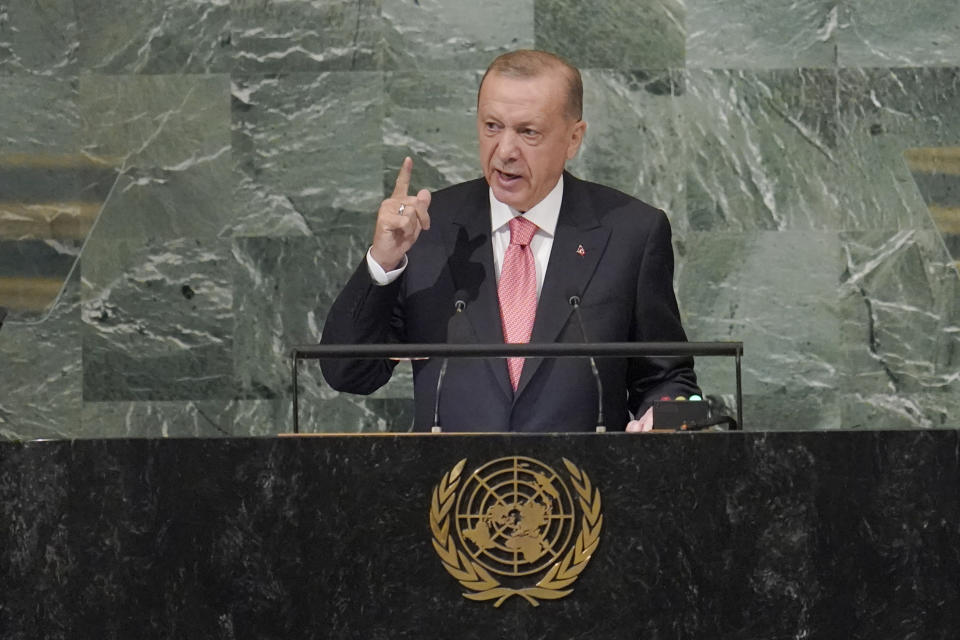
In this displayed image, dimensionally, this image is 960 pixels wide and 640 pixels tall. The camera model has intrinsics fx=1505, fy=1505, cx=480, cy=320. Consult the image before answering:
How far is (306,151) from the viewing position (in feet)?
18.2

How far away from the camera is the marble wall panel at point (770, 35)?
5492 millimetres

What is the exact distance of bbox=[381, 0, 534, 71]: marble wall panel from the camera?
217 inches

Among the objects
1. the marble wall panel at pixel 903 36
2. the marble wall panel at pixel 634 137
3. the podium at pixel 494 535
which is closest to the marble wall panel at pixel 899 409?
the marble wall panel at pixel 634 137

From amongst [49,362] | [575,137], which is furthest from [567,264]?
[49,362]

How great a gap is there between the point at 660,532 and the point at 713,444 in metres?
0.18

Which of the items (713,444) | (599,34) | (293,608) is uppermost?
(599,34)

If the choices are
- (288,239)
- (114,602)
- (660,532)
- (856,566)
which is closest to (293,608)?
(114,602)

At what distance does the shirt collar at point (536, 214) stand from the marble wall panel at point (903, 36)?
2.25 metres

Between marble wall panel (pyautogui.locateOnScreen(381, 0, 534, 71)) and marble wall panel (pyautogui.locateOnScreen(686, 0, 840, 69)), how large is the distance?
0.67 m

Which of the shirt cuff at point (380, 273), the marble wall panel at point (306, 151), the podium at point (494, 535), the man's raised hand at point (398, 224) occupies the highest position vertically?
the marble wall panel at point (306, 151)

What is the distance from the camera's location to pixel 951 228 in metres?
5.49

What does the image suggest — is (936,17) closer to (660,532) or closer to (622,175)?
(622,175)

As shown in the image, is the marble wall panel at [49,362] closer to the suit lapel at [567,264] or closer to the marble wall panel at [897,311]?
the suit lapel at [567,264]

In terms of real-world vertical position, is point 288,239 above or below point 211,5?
below
